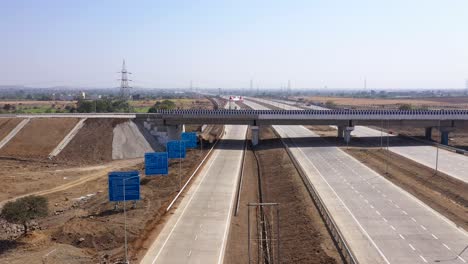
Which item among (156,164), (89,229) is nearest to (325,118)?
(156,164)

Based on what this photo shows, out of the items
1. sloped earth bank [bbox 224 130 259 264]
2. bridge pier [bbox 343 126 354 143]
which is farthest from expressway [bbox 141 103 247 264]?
bridge pier [bbox 343 126 354 143]

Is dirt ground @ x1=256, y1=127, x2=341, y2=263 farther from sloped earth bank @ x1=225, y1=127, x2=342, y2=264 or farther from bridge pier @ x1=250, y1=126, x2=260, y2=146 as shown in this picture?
bridge pier @ x1=250, y1=126, x2=260, y2=146

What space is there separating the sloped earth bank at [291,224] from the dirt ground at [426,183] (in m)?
11.8

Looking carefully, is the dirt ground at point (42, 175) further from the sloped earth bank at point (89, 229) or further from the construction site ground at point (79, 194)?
the sloped earth bank at point (89, 229)

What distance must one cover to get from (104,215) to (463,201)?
3589 centimetres

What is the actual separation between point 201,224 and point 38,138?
57.7 meters

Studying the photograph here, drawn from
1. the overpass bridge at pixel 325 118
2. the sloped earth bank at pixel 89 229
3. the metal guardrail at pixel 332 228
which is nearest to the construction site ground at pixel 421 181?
the overpass bridge at pixel 325 118

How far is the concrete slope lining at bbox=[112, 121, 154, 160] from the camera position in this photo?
272ft

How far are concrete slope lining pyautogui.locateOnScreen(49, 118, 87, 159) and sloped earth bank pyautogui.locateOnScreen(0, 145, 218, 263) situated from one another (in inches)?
1018

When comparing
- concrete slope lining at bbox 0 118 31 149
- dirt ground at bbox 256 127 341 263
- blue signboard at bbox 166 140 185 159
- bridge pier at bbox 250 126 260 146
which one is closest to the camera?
dirt ground at bbox 256 127 341 263

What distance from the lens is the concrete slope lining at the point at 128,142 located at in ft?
272

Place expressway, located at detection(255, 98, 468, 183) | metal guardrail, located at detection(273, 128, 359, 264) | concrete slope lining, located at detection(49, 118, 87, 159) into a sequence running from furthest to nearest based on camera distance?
1. concrete slope lining, located at detection(49, 118, 87, 159)
2. expressway, located at detection(255, 98, 468, 183)
3. metal guardrail, located at detection(273, 128, 359, 264)

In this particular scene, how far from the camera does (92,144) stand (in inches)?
3327

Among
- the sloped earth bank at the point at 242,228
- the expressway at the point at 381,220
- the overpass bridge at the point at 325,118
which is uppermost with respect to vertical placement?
the overpass bridge at the point at 325,118
